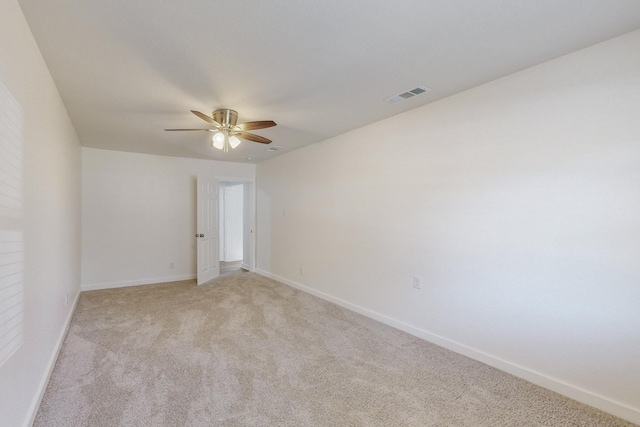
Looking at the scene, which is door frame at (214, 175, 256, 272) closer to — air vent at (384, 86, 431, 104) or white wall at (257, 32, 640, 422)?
white wall at (257, 32, 640, 422)

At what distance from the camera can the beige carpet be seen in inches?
76.7

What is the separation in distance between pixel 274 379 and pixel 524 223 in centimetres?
237

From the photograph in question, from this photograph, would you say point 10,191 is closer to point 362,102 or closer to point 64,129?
point 64,129

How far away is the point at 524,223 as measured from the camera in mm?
2410

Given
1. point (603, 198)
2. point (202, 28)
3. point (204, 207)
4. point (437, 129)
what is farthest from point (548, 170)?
point (204, 207)

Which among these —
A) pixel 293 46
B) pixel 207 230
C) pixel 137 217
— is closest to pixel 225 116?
pixel 293 46

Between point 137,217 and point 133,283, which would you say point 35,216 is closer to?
point 137,217

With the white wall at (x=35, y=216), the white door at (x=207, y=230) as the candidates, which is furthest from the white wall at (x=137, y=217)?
the white wall at (x=35, y=216)

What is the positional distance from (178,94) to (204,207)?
319 centimetres

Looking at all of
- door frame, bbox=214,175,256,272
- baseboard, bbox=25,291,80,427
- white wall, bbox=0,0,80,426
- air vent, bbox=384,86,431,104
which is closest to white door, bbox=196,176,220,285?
door frame, bbox=214,175,256,272

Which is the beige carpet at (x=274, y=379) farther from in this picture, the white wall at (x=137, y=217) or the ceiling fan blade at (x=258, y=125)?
the ceiling fan blade at (x=258, y=125)

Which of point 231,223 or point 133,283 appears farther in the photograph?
point 231,223

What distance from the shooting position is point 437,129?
302 centimetres

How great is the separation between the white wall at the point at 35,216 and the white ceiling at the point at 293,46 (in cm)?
19
